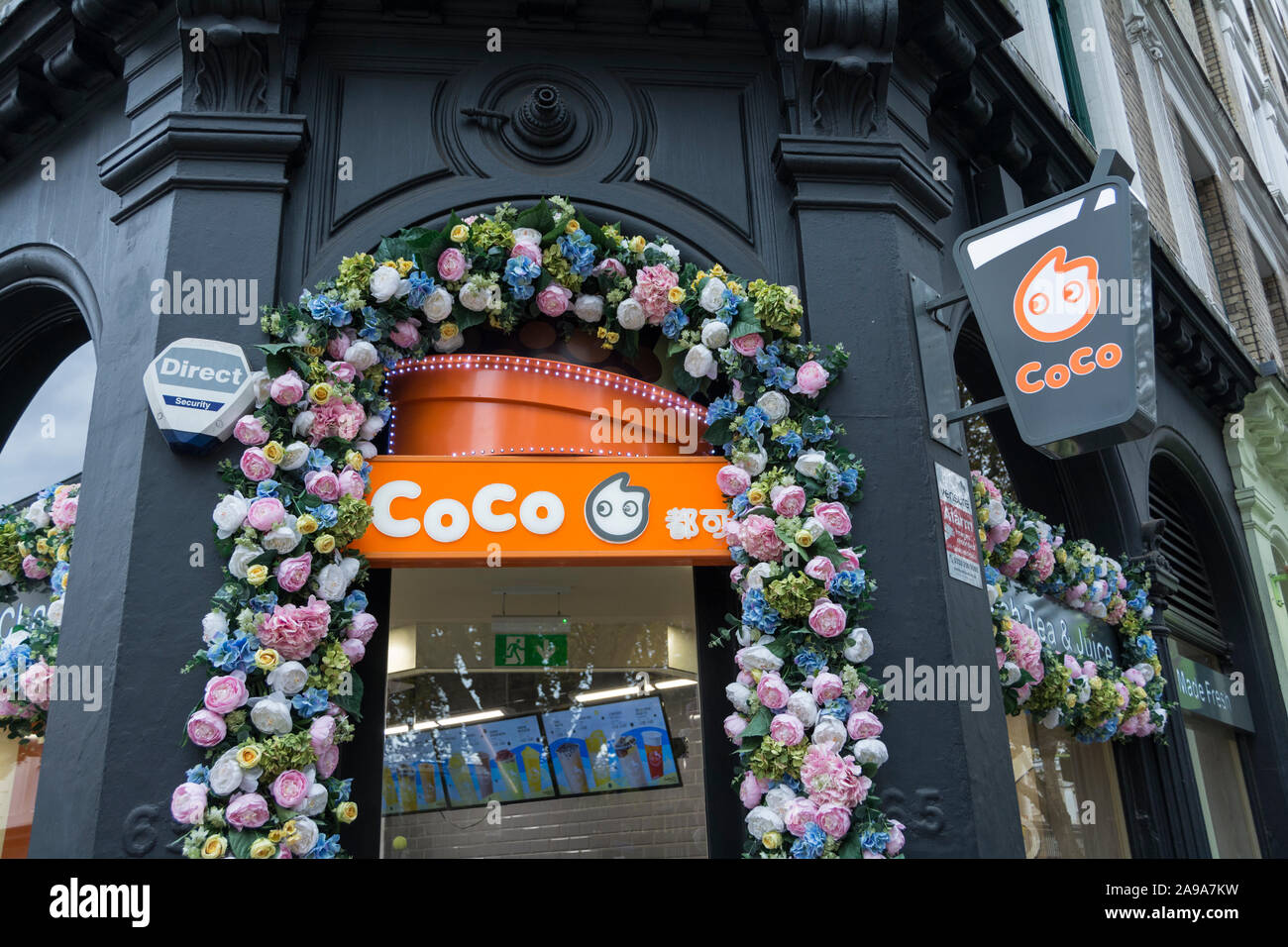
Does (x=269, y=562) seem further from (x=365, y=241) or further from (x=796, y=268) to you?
(x=796, y=268)

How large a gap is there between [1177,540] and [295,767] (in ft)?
29.7

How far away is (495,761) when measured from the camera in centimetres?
570

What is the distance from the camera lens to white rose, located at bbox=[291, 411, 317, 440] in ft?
16.5

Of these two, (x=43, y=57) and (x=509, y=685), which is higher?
(x=43, y=57)

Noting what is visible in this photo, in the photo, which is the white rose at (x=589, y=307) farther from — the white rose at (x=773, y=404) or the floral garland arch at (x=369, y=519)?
the white rose at (x=773, y=404)

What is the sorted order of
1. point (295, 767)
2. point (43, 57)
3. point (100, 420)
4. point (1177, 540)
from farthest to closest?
point (1177, 540)
point (43, 57)
point (100, 420)
point (295, 767)

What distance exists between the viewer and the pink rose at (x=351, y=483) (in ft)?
16.4

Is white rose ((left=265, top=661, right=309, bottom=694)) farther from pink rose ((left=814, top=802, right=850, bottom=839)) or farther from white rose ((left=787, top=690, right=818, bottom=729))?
pink rose ((left=814, top=802, right=850, bottom=839))

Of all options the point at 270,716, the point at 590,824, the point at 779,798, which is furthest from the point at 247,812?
the point at 779,798

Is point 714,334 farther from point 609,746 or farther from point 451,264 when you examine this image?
point 609,746

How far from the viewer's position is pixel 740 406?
5453mm

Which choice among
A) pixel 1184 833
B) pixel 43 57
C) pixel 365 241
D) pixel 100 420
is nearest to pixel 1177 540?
pixel 1184 833

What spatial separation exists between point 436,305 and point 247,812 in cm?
248

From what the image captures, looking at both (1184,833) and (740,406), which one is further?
(1184,833)
